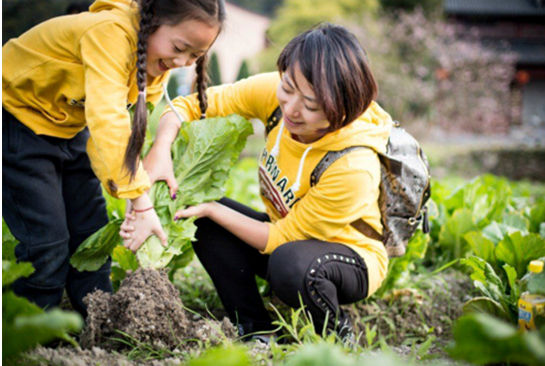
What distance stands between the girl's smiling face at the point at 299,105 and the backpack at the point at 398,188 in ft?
0.53

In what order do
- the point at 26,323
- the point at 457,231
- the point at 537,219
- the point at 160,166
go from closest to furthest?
the point at 26,323
the point at 160,166
the point at 457,231
the point at 537,219

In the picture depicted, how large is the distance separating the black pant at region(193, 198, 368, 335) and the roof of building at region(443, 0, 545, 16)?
21241 mm

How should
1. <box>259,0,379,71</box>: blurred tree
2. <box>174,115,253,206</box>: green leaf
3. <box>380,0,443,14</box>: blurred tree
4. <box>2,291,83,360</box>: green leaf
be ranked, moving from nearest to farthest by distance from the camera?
<box>2,291,83,360</box>: green leaf < <box>174,115,253,206</box>: green leaf < <box>380,0,443,14</box>: blurred tree < <box>259,0,379,71</box>: blurred tree

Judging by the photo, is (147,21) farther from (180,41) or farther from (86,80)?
(86,80)

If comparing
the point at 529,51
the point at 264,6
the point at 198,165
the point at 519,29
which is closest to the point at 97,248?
the point at 198,165

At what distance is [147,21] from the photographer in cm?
189

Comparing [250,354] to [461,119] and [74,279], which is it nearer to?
[74,279]

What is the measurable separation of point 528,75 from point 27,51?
23149 millimetres

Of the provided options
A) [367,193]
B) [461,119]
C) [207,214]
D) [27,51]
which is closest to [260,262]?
[207,214]

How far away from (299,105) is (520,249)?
1.13 meters

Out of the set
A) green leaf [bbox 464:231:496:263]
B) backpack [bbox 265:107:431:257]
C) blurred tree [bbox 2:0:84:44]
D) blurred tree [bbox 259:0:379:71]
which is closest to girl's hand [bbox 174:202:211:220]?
backpack [bbox 265:107:431:257]

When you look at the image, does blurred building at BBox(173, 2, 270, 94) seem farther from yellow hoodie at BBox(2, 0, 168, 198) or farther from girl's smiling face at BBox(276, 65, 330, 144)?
girl's smiling face at BBox(276, 65, 330, 144)

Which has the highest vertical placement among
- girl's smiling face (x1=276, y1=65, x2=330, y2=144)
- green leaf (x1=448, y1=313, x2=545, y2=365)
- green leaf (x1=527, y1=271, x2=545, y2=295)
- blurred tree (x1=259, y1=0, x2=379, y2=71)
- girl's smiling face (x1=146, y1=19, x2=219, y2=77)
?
girl's smiling face (x1=146, y1=19, x2=219, y2=77)

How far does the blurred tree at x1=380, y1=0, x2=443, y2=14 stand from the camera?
53.5 feet
